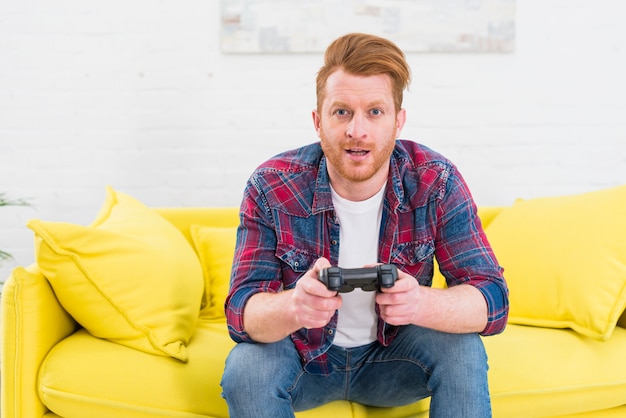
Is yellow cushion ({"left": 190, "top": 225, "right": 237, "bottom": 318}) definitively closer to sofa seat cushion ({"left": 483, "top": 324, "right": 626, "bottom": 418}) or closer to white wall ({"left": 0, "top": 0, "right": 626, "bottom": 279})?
white wall ({"left": 0, "top": 0, "right": 626, "bottom": 279})

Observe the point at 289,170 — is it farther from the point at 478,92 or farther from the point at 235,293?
the point at 478,92

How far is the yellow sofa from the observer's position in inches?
65.1

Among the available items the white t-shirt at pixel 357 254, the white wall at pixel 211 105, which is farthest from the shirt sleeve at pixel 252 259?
the white wall at pixel 211 105

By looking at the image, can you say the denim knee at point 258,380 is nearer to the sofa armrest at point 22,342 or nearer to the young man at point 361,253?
the young man at point 361,253

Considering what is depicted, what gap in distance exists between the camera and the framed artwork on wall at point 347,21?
2.62 m

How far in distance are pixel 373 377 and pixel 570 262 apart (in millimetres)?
749

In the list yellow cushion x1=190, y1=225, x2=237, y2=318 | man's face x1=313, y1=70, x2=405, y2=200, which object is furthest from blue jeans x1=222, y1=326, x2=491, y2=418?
yellow cushion x1=190, y1=225, x2=237, y2=318

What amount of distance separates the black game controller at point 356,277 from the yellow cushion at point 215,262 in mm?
936

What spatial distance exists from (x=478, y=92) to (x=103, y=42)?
1.45 metres

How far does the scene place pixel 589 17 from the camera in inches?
106

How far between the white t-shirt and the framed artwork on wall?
1.13 metres

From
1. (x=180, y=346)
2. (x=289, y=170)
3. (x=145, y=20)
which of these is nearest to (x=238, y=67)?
(x=145, y=20)

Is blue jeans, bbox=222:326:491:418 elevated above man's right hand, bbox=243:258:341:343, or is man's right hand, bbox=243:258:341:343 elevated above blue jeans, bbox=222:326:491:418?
man's right hand, bbox=243:258:341:343

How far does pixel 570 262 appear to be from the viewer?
78.2 inches
